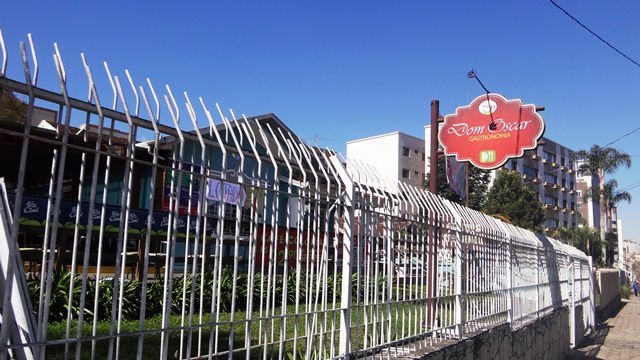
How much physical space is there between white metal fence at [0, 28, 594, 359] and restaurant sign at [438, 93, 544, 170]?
2545mm

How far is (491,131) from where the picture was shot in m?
10.1

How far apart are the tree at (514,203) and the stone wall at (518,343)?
941 inches

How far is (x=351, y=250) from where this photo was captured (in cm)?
380

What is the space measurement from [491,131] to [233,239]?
302 inches

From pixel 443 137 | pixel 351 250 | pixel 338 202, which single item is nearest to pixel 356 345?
pixel 351 250

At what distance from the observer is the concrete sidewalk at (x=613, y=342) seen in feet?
35.3

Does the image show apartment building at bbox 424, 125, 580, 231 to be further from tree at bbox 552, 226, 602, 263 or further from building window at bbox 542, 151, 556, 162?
tree at bbox 552, 226, 602, 263

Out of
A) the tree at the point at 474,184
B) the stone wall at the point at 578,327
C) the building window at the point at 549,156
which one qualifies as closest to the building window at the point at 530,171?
the building window at the point at 549,156

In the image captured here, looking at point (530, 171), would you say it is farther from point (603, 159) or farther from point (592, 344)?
point (592, 344)

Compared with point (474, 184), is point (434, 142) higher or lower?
lower

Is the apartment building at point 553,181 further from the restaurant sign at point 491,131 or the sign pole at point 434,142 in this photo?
the sign pole at point 434,142

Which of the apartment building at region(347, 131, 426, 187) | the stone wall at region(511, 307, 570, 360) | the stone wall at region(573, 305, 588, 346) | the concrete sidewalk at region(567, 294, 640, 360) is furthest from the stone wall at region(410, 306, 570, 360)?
the apartment building at region(347, 131, 426, 187)

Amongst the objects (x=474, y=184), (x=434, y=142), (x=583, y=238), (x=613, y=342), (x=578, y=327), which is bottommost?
(x=613, y=342)

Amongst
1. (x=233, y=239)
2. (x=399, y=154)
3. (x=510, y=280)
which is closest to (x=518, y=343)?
(x=510, y=280)
